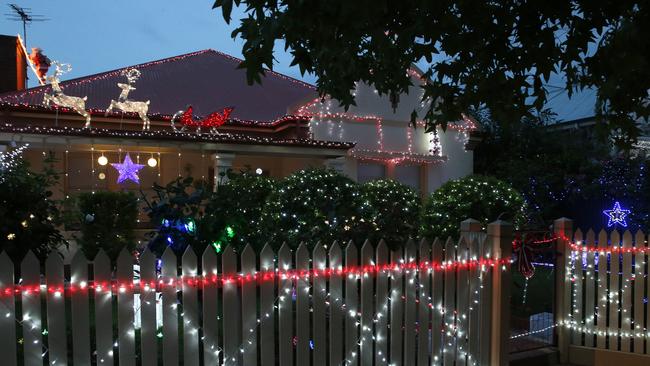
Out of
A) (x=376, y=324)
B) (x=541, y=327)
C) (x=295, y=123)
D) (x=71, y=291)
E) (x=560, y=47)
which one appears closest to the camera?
Result: (x=71, y=291)

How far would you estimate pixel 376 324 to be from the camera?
3797 mm

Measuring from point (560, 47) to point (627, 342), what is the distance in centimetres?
315

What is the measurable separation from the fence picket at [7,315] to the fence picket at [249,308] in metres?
1.28

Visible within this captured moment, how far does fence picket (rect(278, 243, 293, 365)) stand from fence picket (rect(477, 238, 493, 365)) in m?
1.90

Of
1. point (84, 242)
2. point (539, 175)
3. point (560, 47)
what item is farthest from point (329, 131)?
point (560, 47)

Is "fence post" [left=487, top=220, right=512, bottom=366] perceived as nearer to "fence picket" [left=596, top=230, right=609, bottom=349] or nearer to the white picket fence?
the white picket fence

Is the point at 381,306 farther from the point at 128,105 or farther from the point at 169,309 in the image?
the point at 128,105

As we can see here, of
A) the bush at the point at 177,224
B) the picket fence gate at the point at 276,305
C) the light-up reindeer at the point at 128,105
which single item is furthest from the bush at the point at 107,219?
the picket fence gate at the point at 276,305

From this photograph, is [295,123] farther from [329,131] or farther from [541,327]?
[541,327]

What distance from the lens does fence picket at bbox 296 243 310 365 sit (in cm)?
342

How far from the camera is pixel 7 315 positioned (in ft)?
8.80

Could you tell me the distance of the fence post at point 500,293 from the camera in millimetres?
4441

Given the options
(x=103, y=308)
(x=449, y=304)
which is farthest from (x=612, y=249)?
(x=103, y=308)

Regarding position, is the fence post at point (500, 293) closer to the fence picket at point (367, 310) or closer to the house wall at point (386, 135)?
the fence picket at point (367, 310)
